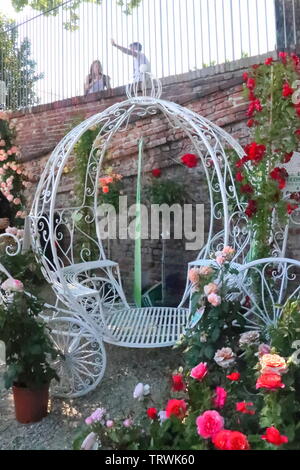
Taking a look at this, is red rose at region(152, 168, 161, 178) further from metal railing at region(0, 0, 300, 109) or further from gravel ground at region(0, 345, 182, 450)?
gravel ground at region(0, 345, 182, 450)

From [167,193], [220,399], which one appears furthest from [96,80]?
[220,399]

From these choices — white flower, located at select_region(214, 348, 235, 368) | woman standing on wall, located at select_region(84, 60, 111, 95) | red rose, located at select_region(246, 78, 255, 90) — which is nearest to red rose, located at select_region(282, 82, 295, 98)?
red rose, located at select_region(246, 78, 255, 90)

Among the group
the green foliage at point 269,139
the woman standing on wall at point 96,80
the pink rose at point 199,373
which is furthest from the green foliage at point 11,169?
the pink rose at point 199,373

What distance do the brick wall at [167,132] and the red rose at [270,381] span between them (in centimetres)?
229

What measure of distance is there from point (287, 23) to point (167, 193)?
186 centimetres

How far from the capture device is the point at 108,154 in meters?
4.85

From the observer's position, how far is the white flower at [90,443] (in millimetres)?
1495

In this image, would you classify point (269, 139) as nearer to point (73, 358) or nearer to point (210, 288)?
point (210, 288)

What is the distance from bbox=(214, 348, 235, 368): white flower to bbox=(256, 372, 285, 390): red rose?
1.31 feet

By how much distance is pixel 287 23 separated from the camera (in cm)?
388

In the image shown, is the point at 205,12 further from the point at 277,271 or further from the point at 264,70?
the point at 277,271

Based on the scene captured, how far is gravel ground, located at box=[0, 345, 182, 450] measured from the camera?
2.16 m

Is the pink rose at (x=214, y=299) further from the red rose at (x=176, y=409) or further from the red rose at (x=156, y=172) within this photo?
the red rose at (x=156, y=172)
